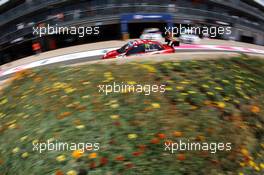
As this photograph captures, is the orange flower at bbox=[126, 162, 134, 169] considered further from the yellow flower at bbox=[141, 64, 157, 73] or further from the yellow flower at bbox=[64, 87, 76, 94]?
the yellow flower at bbox=[141, 64, 157, 73]

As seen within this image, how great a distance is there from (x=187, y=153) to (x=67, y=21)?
26874 millimetres

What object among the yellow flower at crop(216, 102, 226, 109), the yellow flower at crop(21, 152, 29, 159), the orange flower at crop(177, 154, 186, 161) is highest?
the yellow flower at crop(216, 102, 226, 109)

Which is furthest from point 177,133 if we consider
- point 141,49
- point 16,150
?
point 141,49

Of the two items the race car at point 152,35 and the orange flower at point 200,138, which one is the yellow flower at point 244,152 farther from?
the race car at point 152,35

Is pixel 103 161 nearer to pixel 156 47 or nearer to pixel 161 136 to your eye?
pixel 161 136

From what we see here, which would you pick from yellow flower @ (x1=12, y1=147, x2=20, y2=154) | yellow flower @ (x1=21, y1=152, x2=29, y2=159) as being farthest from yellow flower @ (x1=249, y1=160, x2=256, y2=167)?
yellow flower @ (x1=12, y1=147, x2=20, y2=154)

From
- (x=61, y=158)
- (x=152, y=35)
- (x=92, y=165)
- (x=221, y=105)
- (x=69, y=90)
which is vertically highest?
(x=152, y=35)

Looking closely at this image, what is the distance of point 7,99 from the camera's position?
7234mm

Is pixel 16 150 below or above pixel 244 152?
above

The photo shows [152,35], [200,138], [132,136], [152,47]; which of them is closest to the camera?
[132,136]

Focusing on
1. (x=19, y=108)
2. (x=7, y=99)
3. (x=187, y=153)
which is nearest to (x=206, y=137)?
(x=187, y=153)

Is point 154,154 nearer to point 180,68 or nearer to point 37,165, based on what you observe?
point 37,165

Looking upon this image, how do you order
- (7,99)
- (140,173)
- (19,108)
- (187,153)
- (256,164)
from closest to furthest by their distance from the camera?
(140,173)
(187,153)
(256,164)
(19,108)
(7,99)

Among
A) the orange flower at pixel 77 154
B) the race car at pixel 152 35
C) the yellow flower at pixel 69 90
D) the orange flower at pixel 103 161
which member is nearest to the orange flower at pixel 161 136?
the orange flower at pixel 103 161
